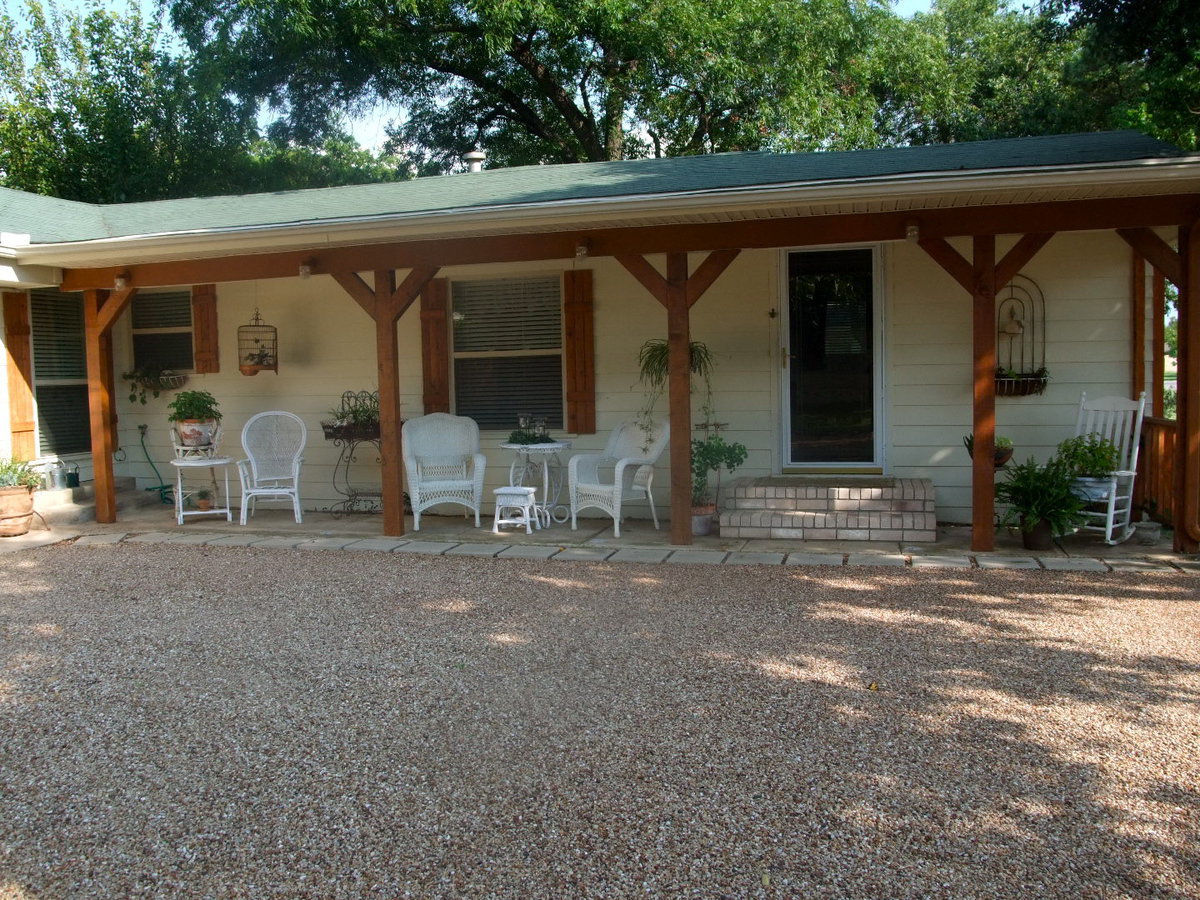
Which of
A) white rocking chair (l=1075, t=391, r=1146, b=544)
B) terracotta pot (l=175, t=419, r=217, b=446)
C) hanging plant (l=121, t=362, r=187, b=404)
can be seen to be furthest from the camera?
hanging plant (l=121, t=362, r=187, b=404)

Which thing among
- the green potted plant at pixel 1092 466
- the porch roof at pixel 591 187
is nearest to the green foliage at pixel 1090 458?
the green potted plant at pixel 1092 466

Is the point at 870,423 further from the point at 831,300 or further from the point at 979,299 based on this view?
the point at 979,299

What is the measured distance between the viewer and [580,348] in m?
7.18

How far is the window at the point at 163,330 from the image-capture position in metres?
8.40

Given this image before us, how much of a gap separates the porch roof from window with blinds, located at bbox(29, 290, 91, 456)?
29.1 inches

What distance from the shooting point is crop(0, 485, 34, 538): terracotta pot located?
6.79m

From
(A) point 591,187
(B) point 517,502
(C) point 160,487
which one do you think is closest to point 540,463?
(B) point 517,502

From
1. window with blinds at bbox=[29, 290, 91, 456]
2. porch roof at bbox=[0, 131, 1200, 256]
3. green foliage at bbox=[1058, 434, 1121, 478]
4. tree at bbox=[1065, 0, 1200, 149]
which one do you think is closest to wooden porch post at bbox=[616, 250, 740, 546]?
porch roof at bbox=[0, 131, 1200, 256]

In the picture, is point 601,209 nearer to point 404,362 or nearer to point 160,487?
point 404,362

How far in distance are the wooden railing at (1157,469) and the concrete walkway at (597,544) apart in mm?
356

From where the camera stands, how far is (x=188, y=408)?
24.4 feet

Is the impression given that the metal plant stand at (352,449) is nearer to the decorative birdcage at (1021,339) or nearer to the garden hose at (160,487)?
the garden hose at (160,487)

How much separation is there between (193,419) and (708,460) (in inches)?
158

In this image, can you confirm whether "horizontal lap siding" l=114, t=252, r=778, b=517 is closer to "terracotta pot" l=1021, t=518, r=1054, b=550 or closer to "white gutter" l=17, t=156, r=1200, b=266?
"white gutter" l=17, t=156, r=1200, b=266
